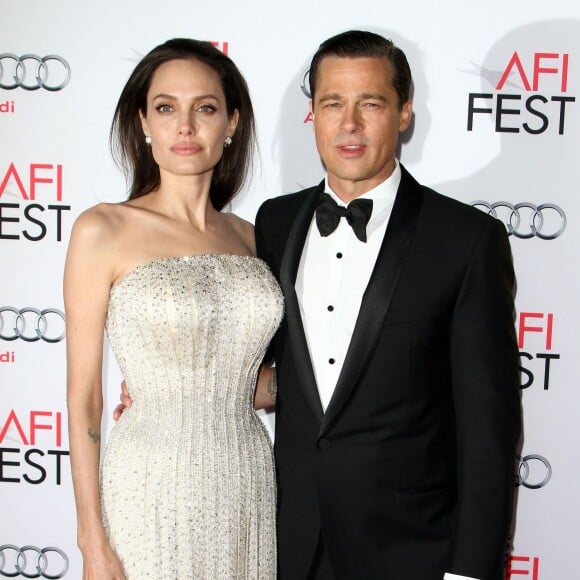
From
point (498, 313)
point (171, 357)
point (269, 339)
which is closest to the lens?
point (498, 313)

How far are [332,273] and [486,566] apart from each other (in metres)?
0.80

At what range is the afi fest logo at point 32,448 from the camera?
2.62 meters

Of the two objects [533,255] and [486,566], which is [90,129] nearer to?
[533,255]

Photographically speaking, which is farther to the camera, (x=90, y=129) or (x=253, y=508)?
(x=90, y=129)

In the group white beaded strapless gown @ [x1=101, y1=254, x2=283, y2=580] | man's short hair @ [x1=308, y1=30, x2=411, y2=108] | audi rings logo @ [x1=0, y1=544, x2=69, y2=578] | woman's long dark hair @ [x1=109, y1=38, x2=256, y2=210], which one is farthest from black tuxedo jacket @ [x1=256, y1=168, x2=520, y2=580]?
audi rings logo @ [x1=0, y1=544, x2=69, y2=578]

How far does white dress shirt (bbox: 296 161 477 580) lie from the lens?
183 cm

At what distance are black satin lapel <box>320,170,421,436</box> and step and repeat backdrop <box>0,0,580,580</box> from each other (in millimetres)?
713

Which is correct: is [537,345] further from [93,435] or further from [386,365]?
[93,435]

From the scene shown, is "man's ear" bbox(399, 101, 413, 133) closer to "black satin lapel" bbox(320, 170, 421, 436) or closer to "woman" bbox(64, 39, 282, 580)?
"black satin lapel" bbox(320, 170, 421, 436)

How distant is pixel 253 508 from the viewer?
76.5 inches

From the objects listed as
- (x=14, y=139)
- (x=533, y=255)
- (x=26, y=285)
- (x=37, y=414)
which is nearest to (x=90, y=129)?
(x=14, y=139)

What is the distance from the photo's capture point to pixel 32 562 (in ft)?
8.86

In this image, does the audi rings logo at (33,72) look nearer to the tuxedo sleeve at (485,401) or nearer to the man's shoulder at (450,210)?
the man's shoulder at (450,210)

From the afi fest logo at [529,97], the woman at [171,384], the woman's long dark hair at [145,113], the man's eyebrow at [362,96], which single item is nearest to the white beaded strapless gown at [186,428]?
the woman at [171,384]
